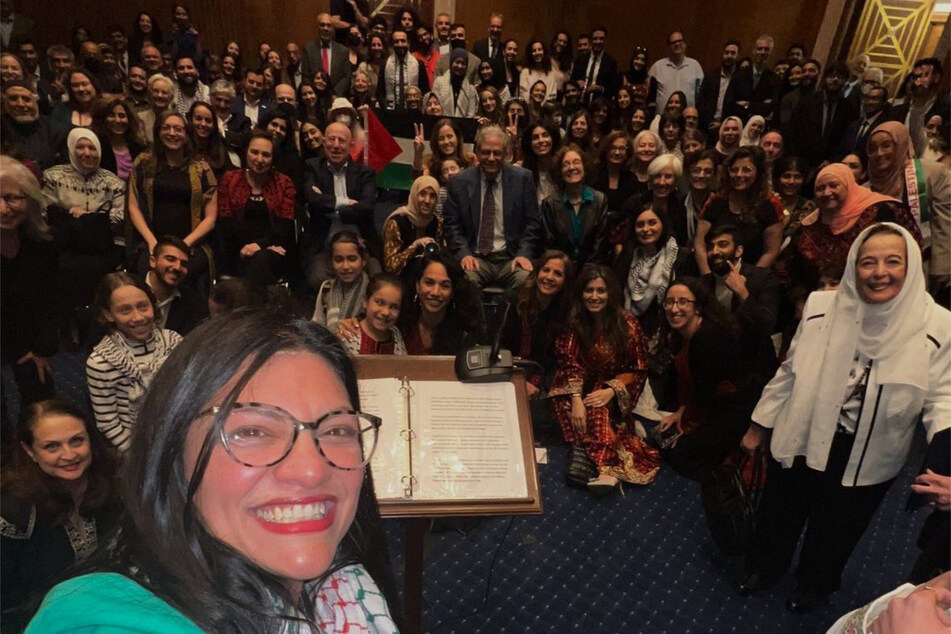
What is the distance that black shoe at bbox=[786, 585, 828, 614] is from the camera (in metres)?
2.49

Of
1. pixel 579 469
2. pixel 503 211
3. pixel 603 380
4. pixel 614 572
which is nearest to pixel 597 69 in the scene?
pixel 503 211

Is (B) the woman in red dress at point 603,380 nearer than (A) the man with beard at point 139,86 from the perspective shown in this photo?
Yes

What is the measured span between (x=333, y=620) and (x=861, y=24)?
10.7 metres

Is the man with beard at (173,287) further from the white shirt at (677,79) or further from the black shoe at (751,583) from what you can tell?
the white shirt at (677,79)

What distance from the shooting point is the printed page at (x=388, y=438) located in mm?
1681

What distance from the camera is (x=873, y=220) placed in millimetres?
→ 3379

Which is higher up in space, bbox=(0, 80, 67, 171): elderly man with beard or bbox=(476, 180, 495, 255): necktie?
bbox=(0, 80, 67, 171): elderly man with beard

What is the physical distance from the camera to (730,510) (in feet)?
8.91

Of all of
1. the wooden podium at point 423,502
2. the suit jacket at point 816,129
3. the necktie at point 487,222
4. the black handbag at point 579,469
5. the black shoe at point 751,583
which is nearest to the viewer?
the wooden podium at point 423,502

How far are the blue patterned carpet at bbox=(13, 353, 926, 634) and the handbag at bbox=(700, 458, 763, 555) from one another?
12 cm

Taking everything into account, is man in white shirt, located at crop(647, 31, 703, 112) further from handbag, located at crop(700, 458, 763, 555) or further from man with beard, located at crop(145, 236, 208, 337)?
man with beard, located at crop(145, 236, 208, 337)

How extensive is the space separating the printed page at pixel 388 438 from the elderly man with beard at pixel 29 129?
3871 mm

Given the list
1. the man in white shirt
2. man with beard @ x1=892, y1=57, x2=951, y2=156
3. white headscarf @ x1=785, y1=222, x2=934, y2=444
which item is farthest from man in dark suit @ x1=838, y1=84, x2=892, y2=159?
white headscarf @ x1=785, y1=222, x2=934, y2=444

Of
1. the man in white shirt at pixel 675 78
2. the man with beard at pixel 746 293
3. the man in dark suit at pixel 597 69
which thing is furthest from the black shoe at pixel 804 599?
the man in dark suit at pixel 597 69
